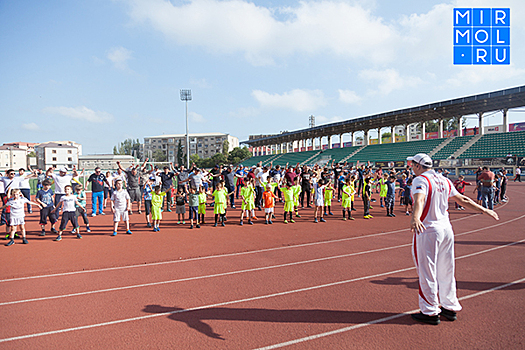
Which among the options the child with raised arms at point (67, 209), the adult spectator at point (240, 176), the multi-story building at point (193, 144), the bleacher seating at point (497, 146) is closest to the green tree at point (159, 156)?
the multi-story building at point (193, 144)

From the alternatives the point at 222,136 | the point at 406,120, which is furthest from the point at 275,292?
the point at 222,136

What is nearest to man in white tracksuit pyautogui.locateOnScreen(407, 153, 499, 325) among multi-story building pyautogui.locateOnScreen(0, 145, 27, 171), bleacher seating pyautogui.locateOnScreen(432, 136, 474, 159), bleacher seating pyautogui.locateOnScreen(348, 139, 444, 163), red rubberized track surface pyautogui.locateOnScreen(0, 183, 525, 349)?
red rubberized track surface pyautogui.locateOnScreen(0, 183, 525, 349)

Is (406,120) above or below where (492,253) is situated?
above

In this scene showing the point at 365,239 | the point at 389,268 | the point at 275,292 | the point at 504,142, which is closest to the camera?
the point at 275,292

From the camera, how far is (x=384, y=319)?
13.4ft

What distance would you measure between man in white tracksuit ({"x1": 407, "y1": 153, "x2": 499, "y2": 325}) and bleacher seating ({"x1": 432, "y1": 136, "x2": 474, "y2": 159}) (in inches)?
1476

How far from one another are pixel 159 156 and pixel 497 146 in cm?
10329

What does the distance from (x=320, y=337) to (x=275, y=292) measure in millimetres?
1428

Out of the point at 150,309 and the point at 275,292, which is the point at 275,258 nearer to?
the point at 275,292

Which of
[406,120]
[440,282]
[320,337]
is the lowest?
[320,337]

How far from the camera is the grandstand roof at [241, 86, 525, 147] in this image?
105 feet

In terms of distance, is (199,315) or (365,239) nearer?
(199,315)

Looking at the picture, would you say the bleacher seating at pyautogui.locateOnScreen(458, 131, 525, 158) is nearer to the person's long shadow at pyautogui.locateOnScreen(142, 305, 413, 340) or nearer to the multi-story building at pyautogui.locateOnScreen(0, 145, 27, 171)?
the person's long shadow at pyautogui.locateOnScreen(142, 305, 413, 340)

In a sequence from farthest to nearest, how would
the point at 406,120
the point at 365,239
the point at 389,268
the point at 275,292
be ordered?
the point at 406,120
the point at 365,239
the point at 389,268
the point at 275,292
